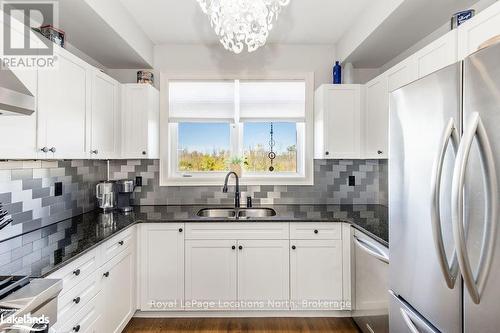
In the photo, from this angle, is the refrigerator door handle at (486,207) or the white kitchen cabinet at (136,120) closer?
the refrigerator door handle at (486,207)

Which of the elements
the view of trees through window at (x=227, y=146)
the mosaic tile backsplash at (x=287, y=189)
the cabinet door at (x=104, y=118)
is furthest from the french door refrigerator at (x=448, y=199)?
the cabinet door at (x=104, y=118)

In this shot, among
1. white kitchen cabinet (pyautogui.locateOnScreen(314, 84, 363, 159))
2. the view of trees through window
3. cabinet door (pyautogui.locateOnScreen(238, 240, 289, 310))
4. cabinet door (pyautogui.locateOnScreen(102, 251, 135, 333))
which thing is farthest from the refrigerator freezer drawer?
the view of trees through window

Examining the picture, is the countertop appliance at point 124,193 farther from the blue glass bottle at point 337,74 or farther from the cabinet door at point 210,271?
the blue glass bottle at point 337,74

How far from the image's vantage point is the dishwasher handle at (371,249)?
5.85 ft

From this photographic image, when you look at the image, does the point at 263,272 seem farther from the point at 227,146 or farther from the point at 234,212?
the point at 227,146

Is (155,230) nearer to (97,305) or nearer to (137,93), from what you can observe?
(97,305)

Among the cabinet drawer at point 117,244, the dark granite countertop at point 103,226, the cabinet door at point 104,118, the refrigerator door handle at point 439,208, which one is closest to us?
the refrigerator door handle at point 439,208

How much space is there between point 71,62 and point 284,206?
2229 mm

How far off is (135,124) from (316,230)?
1.97m

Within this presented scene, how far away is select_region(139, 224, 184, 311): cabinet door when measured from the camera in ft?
7.95

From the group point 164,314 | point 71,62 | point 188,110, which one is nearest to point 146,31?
point 188,110

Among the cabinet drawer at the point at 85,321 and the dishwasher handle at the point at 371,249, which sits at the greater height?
the dishwasher handle at the point at 371,249

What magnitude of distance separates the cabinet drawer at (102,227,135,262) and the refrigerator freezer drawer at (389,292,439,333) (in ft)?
5.82

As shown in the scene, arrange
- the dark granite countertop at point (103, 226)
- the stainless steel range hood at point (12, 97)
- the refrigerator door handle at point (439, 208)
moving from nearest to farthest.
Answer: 1. the refrigerator door handle at point (439, 208)
2. the stainless steel range hood at point (12, 97)
3. the dark granite countertop at point (103, 226)
